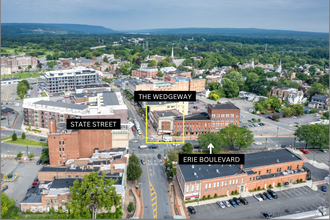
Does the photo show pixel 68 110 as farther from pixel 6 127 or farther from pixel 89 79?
pixel 89 79

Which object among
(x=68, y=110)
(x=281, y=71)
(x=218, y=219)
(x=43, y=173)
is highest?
(x=281, y=71)

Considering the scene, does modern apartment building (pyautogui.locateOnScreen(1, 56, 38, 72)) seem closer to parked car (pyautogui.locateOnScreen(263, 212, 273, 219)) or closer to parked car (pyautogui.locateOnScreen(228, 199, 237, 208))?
parked car (pyautogui.locateOnScreen(228, 199, 237, 208))

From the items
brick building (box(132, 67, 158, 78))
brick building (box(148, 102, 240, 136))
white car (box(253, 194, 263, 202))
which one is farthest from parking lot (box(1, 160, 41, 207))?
brick building (box(132, 67, 158, 78))

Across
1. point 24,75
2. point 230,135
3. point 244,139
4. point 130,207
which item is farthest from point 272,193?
point 24,75

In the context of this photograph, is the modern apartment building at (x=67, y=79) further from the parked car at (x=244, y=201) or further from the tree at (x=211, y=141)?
the parked car at (x=244, y=201)

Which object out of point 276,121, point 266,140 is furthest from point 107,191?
point 276,121

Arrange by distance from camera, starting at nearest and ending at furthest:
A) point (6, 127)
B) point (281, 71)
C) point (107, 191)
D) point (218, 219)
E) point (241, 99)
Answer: point (107, 191)
point (218, 219)
point (6, 127)
point (241, 99)
point (281, 71)

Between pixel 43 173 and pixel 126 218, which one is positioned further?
pixel 43 173
